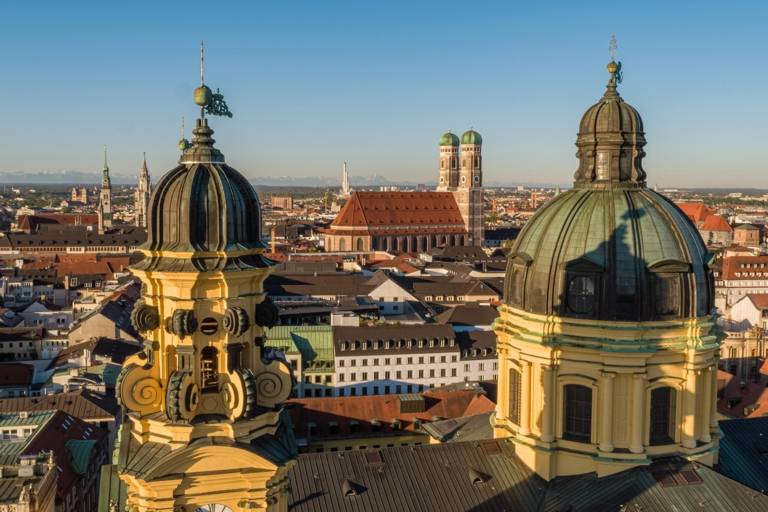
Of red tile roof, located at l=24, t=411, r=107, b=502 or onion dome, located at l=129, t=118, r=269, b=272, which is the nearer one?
onion dome, located at l=129, t=118, r=269, b=272

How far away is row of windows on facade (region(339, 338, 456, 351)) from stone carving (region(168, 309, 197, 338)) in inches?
2612

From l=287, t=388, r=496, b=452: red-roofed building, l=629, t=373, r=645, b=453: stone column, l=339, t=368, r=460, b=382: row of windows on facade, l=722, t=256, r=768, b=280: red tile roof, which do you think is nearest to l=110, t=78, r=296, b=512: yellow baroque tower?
l=629, t=373, r=645, b=453: stone column

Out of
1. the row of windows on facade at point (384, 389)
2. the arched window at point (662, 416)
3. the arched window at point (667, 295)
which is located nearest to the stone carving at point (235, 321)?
the arched window at point (667, 295)

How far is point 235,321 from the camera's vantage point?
856 inches

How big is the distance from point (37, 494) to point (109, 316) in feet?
203

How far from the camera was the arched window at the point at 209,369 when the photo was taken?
22.4 meters

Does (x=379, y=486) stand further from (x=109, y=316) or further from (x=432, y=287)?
(x=432, y=287)

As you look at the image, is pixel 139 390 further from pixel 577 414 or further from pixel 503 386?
pixel 503 386

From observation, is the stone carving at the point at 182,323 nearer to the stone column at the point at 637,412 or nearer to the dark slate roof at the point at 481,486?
the dark slate roof at the point at 481,486

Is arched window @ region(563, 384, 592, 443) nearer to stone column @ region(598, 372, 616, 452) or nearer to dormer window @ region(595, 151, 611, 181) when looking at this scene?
stone column @ region(598, 372, 616, 452)

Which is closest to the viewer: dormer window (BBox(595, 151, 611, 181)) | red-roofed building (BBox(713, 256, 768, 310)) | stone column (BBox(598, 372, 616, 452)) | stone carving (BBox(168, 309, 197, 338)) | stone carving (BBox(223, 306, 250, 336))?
stone carving (BBox(168, 309, 197, 338))

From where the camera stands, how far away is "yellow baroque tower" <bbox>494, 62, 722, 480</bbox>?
3319cm

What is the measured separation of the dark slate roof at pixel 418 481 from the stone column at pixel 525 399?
1630 millimetres

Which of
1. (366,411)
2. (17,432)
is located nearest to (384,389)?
(366,411)
